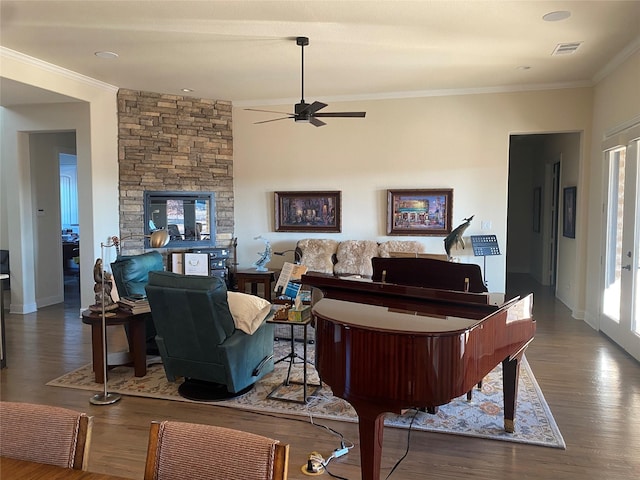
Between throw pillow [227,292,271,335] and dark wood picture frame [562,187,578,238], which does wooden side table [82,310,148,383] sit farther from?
dark wood picture frame [562,187,578,238]

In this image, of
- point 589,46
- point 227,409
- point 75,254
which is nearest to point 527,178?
point 589,46

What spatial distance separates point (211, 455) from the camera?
4.27 ft

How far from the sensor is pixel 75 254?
1024 centimetres

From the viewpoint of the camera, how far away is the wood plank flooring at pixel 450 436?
2820 mm

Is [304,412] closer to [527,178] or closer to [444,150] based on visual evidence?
[444,150]

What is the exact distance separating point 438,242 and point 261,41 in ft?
12.7

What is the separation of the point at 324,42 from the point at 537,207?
7.13 meters

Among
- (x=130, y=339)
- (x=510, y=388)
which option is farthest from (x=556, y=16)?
(x=130, y=339)

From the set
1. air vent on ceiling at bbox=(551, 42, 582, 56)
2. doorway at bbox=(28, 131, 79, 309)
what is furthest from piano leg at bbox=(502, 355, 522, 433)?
doorway at bbox=(28, 131, 79, 309)

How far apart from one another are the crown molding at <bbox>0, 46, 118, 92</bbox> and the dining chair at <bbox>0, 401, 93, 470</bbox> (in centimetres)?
508

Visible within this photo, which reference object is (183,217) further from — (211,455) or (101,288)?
(211,455)

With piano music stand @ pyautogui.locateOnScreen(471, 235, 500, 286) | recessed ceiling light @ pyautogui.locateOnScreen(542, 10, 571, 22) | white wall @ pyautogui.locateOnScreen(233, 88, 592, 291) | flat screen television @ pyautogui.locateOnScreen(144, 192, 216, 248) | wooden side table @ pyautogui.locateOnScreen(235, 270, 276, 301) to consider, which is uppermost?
recessed ceiling light @ pyautogui.locateOnScreen(542, 10, 571, 22)

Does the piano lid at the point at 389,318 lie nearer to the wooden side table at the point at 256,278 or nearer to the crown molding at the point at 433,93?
the wooden side table at the point at 256,278

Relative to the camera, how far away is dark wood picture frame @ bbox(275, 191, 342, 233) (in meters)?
7.34
